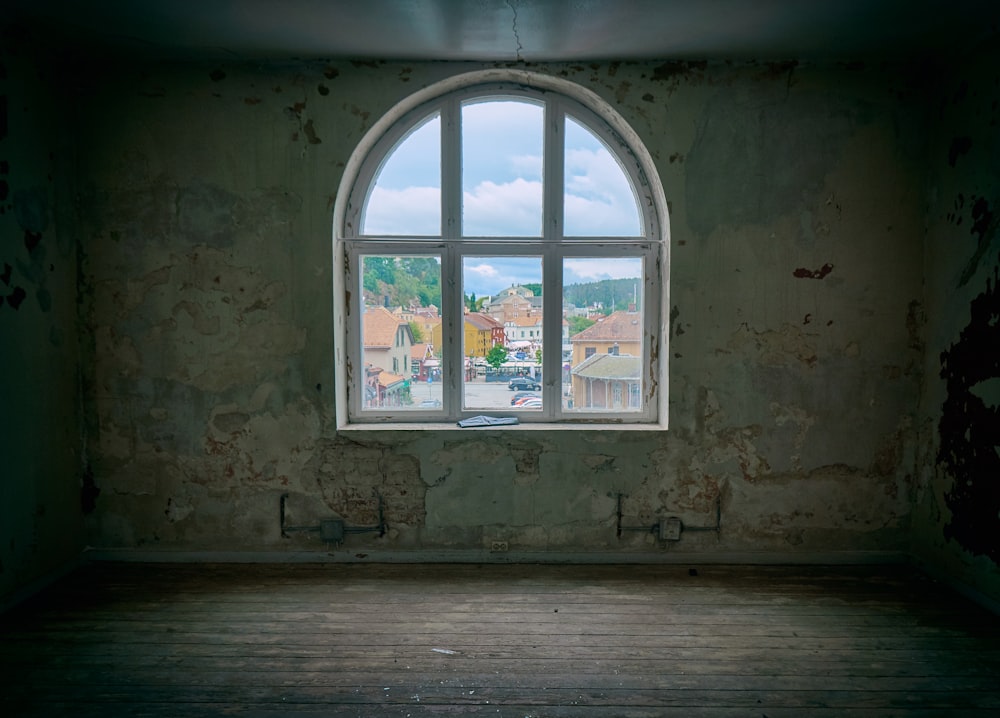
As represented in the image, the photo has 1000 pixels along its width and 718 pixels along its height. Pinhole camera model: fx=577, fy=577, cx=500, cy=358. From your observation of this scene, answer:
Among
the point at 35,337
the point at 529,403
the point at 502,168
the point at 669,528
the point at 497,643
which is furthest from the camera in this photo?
the point at 529,403

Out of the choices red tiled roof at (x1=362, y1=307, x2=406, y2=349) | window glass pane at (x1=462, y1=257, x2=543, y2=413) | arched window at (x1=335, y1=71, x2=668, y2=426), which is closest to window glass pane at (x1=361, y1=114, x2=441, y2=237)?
arched window at (x1=335, y1=71, x2=668, y2=426)

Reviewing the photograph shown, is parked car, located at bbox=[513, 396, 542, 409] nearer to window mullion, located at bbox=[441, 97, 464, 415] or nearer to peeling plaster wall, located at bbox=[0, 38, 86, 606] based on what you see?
window mullion, located at bbox=[441, 97, 464, 415]

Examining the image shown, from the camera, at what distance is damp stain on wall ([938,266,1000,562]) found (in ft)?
9.33

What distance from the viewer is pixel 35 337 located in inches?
119

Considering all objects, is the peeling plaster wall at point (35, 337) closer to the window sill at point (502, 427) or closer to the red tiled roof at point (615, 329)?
the window sill at point (502, 427)

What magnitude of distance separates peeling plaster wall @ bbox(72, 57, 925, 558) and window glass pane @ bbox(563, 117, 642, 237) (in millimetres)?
273

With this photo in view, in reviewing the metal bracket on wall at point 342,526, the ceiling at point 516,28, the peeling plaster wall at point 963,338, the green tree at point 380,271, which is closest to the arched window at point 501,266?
the green tree at point 380,271

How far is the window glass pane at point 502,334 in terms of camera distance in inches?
139

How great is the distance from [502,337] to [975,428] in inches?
100

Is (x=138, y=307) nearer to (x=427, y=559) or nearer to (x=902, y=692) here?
(x=427, y=559)

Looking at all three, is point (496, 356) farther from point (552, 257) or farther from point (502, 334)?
point (552, 257)

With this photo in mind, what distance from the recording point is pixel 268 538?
11.2 ft

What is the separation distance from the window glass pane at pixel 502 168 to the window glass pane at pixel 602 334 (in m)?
0.42

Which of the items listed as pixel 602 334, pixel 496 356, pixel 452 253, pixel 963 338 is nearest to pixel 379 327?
pixel 452 253
